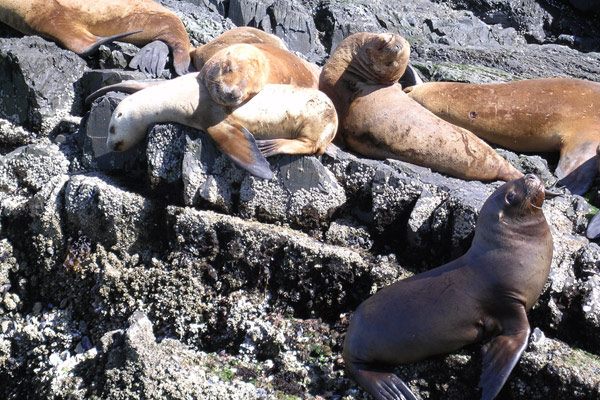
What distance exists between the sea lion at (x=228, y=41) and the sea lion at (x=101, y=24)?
0.33 feet

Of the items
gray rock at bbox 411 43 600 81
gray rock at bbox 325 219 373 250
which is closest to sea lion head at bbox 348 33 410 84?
gray rock at bbox 325 219 373 250

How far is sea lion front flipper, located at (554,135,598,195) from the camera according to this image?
573 centimetres

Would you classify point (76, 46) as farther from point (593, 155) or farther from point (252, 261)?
point (593, 155)

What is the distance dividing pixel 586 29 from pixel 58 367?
7.86 meters

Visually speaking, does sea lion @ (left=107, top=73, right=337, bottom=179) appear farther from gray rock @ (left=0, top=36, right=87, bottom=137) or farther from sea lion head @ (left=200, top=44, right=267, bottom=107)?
gray rock @ (left=0, top=36, right=87, bottom=137)

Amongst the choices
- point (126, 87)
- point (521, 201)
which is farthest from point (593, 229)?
point (126, 87)

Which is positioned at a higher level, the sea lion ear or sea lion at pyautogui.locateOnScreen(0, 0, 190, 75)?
the sea lion ear

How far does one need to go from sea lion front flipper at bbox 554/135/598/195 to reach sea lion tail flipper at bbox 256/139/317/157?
75.8 inches

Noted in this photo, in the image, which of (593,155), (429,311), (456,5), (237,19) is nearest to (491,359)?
(429,311)

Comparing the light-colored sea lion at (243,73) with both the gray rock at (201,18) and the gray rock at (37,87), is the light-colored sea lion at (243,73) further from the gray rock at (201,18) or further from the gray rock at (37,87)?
the gray rock at (201,18)

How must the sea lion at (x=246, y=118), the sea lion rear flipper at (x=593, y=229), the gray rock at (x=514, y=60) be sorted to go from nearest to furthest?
the sea lion rear flipper at (x=593, y=229), the sea lion at (x=246, y=118), the gray rock at (x=514, y=60)

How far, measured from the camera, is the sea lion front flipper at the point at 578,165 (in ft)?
18.8

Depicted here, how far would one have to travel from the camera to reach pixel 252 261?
4984 mm

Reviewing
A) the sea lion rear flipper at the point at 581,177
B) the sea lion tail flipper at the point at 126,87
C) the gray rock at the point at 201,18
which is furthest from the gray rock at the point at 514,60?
the sea lion tail flipper at the point at 126,87
